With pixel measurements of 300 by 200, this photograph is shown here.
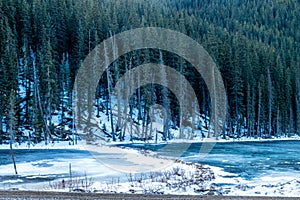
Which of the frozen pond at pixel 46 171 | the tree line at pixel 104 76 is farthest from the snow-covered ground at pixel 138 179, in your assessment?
the tree line at pixel 104 76

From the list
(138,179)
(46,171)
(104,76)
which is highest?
(104,76)

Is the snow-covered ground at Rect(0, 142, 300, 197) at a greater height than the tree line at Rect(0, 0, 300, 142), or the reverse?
the tree line at Rect(0, 0, 300, 142)

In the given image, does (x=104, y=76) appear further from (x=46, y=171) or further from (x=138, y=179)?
(x=138, y=179)

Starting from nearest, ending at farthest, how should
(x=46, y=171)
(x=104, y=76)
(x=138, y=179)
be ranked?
1. (x=138, y=179)
2. (x=46, y=171)
3. (x=104, y=76)

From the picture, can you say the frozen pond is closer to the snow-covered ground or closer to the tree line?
the snow-covered ground

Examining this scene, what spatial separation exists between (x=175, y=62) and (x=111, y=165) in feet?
129

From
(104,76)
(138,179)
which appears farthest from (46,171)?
(104,76)

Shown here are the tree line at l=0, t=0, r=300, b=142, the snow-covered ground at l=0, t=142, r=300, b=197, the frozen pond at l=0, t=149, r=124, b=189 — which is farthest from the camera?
the tree line at l=0, t=0, r=300, b=142

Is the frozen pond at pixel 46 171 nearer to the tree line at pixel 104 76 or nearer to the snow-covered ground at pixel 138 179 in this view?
the snow-covered ground at pixel 138 179

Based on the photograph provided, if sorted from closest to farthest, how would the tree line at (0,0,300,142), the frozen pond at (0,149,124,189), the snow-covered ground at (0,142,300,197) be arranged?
1. the snow-covered ground at (0,142,300,197)
2. the frozen pond at (0,149,124,189)
3. the tree line at (0,0,300,142)

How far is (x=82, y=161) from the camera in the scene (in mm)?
28219

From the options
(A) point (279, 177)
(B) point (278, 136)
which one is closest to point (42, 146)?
(A) point (279, 177)

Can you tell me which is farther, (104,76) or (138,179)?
(104,76)

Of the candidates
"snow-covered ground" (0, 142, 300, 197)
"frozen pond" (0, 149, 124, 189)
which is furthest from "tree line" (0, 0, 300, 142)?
"snow-covered ground" (0, 142, 300, 197)
